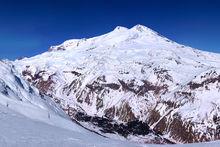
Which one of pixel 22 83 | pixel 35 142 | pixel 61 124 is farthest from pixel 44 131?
pixel 22 83

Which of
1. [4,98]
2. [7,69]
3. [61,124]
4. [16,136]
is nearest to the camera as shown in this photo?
[16,136]

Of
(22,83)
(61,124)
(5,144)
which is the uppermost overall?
(22,83)

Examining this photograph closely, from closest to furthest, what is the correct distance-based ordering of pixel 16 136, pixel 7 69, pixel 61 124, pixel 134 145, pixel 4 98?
pixel 16 136
pixel 134 145
pixel 61 124
pixel 4 98
pixel 7 69

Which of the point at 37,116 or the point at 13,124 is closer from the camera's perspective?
the point at 13,124

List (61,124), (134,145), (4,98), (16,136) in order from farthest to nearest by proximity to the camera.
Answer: (4,98)
(61,124)
(134,145)
(16,136)

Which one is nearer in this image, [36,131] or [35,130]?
[36,131]

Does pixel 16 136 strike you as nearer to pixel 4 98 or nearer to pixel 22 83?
pixel 4 98

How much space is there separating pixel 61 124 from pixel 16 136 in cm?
1220

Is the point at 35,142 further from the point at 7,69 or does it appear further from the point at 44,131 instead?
the point at 7,69

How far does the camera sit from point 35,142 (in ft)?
102

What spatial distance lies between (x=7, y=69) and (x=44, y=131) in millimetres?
32189

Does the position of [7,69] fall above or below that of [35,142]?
above

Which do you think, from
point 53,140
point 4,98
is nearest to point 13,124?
point 53,140

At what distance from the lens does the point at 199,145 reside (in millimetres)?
35438
